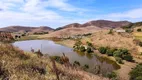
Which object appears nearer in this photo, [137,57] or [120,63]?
[120,63]

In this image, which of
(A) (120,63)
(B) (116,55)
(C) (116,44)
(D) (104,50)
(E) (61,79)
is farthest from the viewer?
→ (C) (116,44)

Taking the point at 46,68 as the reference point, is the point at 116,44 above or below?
below

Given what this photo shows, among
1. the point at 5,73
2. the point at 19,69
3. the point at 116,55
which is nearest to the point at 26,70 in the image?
the point at 19,69

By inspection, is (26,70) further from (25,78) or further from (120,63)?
(120,63)

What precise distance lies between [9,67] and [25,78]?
99cm

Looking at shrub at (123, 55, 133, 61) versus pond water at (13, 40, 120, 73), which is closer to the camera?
Result: pond water at (13, 40, 120, 73)

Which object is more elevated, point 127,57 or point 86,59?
point 127,57

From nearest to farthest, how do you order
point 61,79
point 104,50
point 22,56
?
point 61,79 → point 22,56 → point 104,50

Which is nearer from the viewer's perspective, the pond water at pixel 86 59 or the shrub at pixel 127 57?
the pond water at pixel 86 59

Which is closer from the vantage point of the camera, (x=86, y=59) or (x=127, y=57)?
(x=127, y=57)

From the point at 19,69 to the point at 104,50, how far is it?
4443 cm

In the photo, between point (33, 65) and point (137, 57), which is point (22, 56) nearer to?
point (33, 65)

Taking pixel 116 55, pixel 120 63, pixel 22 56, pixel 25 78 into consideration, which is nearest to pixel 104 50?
pixel 116 55

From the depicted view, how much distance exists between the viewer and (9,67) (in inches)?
262
